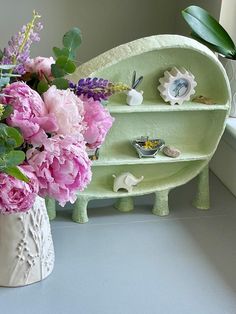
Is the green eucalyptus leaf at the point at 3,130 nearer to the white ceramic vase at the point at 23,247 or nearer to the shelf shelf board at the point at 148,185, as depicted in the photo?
the white ceramic vase at the point at 23,247

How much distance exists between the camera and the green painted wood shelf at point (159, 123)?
3.00 ft

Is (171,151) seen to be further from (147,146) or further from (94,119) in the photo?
(94,119)

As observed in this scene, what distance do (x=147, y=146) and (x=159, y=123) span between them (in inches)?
2.2

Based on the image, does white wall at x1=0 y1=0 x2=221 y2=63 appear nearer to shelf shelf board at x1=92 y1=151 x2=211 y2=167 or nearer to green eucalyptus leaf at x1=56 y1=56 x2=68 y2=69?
shelf shelf board at x1=92 y1=151 x2=211 y2=167

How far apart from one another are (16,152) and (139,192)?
0.41 meters

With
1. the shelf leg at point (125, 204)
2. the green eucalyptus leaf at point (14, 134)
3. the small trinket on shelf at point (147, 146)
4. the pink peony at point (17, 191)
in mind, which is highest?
the green eucalyptus leaf at point (14, 134)

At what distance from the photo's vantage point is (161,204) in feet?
3.34

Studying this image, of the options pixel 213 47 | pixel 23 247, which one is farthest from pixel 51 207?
pixel 213 47

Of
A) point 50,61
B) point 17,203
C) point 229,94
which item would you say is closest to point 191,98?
point 229,94

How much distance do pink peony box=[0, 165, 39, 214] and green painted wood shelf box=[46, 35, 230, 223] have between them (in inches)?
11.2

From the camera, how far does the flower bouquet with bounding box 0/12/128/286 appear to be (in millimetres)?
643

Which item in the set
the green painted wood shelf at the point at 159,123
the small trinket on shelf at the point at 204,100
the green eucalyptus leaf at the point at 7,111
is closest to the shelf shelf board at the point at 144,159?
the green painted wood shelf at the point at 159,123

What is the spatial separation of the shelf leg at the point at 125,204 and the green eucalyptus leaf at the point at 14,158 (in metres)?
0.42

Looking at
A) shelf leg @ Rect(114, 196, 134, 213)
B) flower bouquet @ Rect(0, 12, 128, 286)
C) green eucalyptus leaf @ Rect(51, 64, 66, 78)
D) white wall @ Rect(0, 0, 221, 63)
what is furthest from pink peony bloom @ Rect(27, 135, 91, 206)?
white wall @ Rect(0, 0, 221, 63)
